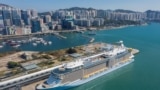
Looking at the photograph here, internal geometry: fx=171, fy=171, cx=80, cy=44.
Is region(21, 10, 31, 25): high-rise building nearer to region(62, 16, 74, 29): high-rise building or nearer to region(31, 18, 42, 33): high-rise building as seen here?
region(31, 18, 42, 33): high-rise building

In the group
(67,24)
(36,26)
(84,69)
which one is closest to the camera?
(84,69)

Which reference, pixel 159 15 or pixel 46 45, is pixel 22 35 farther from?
pixel 159 15

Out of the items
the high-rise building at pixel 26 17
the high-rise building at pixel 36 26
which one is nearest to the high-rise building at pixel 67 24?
the high-rise building at pixel 36 26

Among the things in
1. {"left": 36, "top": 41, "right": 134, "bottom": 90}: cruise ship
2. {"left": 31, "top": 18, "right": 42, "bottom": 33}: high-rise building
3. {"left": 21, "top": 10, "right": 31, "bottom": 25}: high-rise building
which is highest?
{"left": 21, "top": 10, "right": 31, "bottom": 25}: high-rise building

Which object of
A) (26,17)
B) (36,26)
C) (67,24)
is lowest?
(36,26)

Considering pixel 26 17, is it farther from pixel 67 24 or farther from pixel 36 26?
pixel 67 24

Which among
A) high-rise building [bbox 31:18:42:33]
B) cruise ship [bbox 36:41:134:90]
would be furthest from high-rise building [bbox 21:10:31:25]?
cruise ship [bbox 36:41:134:90]

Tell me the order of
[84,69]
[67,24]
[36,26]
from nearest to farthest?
1. [84,69]
2. [36,26]
3. [67,24]

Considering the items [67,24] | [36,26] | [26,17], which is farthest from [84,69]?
[26,17]
